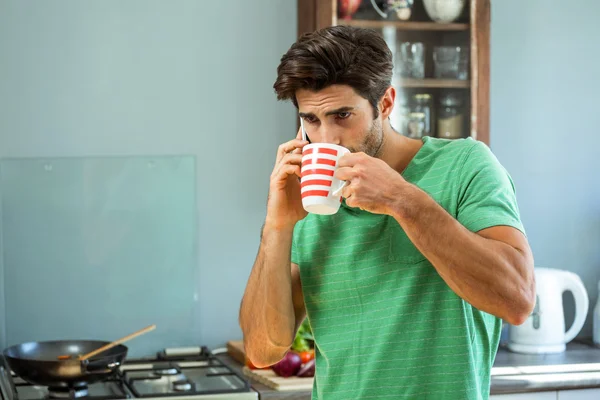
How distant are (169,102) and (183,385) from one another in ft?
3.16

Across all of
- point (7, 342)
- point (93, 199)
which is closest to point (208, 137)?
point (93, 199)

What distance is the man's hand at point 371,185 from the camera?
1.27 metres

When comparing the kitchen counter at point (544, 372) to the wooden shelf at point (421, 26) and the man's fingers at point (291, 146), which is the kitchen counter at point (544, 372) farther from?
the man's fingers at point (291, 146)

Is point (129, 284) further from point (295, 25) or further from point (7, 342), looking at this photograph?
point (295, 25)

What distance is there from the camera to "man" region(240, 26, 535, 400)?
125 centimetres

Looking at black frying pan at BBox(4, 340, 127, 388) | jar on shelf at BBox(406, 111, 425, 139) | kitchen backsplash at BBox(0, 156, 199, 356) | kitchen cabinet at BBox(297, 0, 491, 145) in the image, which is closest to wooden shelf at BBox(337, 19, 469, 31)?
kitchen cabinet at BBox(297, 0, 491, 145)

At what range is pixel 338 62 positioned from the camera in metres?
1.39

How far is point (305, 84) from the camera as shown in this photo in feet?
4.62

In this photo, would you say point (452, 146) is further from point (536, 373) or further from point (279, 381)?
point (536, 373)

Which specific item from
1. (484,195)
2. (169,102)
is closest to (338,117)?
(484,195)

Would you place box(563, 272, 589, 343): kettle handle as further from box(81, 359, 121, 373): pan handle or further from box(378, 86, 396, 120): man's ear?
box(378, 86, 396, 120): man's ear

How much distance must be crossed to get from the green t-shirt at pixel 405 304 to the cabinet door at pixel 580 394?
1.14 meters

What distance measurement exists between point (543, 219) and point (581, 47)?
64 centimetres

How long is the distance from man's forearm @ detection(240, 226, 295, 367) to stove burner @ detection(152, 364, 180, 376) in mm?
992
